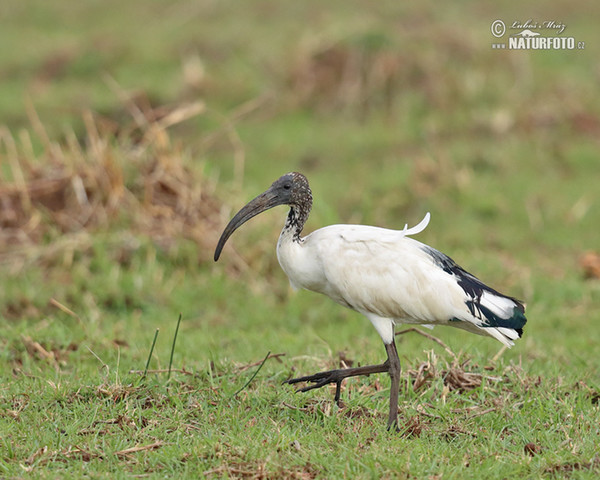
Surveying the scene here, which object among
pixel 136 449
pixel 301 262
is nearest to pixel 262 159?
pixel 301 262

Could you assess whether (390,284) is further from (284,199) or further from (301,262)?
(284,199)

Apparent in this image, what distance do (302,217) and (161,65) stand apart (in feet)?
30.6

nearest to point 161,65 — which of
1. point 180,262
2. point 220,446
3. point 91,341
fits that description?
point 180,262

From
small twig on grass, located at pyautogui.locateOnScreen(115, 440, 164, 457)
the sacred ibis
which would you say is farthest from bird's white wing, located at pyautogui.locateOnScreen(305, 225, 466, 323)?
small twig on grass, located at pyautogui.locateOnScreen(115, 440, 164, 457)

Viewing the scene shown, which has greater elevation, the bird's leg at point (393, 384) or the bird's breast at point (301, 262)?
the bird's breast at point (301, 262)

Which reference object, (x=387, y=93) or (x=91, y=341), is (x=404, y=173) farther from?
(x=91, y=341)

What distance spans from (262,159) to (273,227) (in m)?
2.77

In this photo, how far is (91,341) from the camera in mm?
6402

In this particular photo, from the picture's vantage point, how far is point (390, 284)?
4707 millimetres

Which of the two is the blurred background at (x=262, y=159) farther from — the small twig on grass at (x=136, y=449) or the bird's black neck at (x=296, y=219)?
the small twig on grass at (x=136, y=449)

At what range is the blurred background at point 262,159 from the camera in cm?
781

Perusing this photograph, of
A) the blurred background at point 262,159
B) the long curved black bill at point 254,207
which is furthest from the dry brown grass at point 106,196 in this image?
the long curved black bill at point 254,207

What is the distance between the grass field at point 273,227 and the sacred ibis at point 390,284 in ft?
1.51

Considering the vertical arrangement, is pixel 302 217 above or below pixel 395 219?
above
